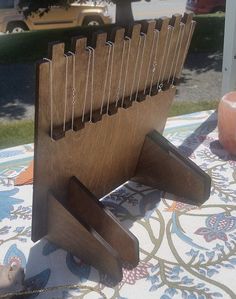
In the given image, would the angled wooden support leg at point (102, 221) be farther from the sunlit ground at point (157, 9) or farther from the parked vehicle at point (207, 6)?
the sunlit ground at point (157, 9)

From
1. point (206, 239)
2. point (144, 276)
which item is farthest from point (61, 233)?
point (206, 239)

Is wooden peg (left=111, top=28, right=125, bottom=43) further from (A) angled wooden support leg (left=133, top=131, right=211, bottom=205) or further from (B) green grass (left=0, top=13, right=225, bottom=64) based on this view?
(B) green grass (left=0, top=13, right=225, bottom=64)

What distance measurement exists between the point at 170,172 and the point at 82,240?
0.71 meters

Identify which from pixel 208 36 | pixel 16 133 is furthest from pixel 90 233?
pixel 208 36

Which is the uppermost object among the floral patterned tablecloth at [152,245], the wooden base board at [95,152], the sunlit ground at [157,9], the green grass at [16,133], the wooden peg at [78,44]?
the wooden peg at [78,44]

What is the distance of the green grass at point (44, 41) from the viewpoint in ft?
23.5

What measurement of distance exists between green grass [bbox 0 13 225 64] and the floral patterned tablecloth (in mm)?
4840

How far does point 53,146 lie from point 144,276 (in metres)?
0.65

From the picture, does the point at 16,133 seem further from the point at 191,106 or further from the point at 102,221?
the point at 102,221

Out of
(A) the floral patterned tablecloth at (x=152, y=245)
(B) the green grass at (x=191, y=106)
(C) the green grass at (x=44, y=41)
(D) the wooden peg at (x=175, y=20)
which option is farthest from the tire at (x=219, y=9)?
(D) the wooden peg at (x=175, y=20)

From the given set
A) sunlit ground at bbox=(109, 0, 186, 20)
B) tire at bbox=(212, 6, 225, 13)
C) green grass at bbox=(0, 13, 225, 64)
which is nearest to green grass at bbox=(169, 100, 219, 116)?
green grass at bbox=(0, 13, 225, 64)

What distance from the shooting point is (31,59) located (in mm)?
6965

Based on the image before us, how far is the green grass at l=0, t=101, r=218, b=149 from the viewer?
13.0 feet

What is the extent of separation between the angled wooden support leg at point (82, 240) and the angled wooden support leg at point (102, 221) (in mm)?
45
